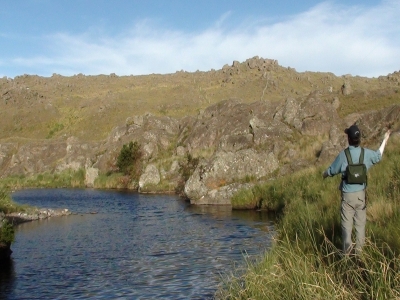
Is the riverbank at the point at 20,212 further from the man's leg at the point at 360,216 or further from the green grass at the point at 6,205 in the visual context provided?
the man's leg at the point at 360,216

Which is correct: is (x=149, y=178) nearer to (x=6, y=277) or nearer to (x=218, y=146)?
(x=218, y=146)

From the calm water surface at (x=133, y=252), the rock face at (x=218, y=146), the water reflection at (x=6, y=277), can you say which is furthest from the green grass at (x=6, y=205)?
the rock face at (x=218, y=146)

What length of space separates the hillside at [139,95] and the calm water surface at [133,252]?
6314 centimetres

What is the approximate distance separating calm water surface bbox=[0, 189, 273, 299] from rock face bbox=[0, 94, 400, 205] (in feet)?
19.2

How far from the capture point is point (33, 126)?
11575 cm

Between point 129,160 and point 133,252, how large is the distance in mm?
39383

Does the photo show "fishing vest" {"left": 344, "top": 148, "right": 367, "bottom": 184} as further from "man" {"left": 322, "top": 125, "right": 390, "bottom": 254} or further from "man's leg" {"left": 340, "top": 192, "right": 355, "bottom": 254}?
"man's leg" {"left": 340, "top": 192, "right": 355, "bottom": 254}

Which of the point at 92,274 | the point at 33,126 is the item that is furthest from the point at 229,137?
the point at 33,126

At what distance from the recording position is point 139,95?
12800 cm

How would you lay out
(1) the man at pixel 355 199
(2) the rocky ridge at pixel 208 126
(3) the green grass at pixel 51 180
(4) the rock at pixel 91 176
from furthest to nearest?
(3) the green grass at pixel 51 180 → (4) the rock at pixel 91 176 → (2) the rocky ridge at pixel 208 126 → (1) the man at pixel 355 199

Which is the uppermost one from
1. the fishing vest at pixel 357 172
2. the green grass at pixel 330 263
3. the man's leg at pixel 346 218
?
the fishing vest at pixel 357 172

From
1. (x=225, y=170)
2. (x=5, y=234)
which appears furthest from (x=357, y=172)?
(x=225, y=170)

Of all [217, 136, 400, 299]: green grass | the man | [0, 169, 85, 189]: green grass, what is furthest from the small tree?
the man

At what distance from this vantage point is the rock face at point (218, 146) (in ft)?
131
